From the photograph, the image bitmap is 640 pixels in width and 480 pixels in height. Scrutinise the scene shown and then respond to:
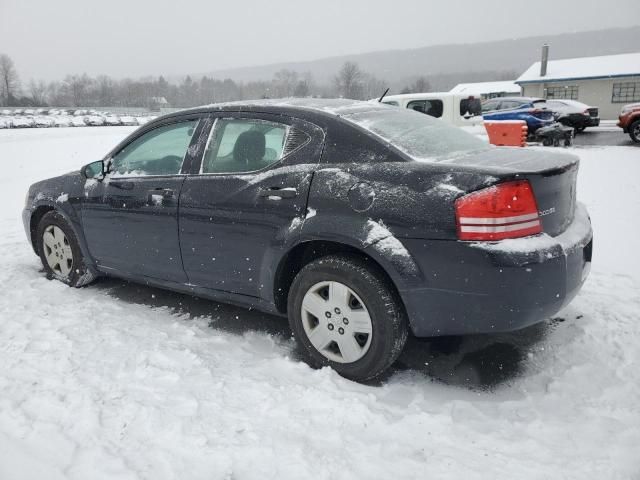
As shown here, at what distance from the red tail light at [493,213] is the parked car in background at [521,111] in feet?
59.1

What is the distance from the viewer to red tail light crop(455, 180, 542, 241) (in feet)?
8.20

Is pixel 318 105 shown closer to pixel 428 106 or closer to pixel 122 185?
pixel 122 185

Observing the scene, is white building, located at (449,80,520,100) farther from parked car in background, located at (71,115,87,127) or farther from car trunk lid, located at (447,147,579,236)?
car trunk lid, located at (447,147,579,236)

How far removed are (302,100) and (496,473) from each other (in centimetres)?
258

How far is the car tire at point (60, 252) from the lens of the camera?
4.50 meters

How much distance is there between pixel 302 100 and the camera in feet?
11.7

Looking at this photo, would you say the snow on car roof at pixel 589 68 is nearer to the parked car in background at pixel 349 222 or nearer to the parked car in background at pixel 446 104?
the parked car in background at pixel 446 104

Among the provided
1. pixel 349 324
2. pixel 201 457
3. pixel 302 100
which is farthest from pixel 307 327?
pixel 302 100

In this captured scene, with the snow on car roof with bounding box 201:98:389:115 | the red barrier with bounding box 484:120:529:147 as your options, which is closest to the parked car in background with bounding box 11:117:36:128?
the red barrier with bounding box 484:120:529:147

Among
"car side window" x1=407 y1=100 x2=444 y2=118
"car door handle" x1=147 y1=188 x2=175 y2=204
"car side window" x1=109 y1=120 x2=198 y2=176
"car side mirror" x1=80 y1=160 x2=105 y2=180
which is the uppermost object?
→ "car side window" x1=109 y1=120 x2=198 y2=176

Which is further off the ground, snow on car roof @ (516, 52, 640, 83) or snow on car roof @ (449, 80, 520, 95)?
snow on car roof @ (516, 52, 640, 83)

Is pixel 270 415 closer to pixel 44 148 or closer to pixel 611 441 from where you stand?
pixel 611 441

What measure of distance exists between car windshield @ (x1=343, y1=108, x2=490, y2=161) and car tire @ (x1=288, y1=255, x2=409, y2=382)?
0.72m

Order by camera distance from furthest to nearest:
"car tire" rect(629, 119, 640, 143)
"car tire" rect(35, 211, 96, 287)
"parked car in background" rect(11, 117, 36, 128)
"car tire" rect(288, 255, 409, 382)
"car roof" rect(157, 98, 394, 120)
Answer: "parked car in background" rect(11, 117, 36, 128), "car tire" rect(629, 119, 640, 143), "car tire" rect(35, 211, 96, 287), "car roof" rect(157, 98, 394, 120), "car tire" rect(288, 255, 409, 382)
